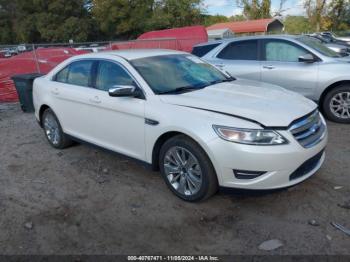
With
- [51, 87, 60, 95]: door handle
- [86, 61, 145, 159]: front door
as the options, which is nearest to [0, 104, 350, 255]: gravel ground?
[86, 61, 145, 159]: front door

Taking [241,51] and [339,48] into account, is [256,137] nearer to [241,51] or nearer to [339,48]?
[241,51]

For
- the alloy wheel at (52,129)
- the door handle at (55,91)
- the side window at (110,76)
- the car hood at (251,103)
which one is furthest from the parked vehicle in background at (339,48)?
the alloy wheel at (52,129)

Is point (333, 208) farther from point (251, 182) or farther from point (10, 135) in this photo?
point (10, 135)

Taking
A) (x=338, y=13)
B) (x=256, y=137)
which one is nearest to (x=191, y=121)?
(x=256, y=137)

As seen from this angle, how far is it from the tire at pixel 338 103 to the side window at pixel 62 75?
4.51 meters

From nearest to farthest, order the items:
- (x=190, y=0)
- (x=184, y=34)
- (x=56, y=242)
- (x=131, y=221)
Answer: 1. (x=56, y=242)
2. (x=131, y=221)
3. (x=184, y=34)
4. (x=190, y=0)

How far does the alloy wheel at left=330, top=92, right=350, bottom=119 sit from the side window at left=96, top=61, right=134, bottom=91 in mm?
3981

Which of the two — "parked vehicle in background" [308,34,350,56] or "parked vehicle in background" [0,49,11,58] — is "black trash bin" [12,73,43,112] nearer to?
"parked vehicle in background" [0,49,11,58]

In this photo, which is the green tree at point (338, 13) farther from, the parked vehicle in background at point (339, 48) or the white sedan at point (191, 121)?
the white sedan at point (191, 121)

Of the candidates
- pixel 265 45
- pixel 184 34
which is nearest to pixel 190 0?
pixel 184 34

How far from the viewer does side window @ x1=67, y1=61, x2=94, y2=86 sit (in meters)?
4.68

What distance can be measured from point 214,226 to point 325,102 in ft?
13.2

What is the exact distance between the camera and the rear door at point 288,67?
627 cm

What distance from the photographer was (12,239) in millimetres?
3250
